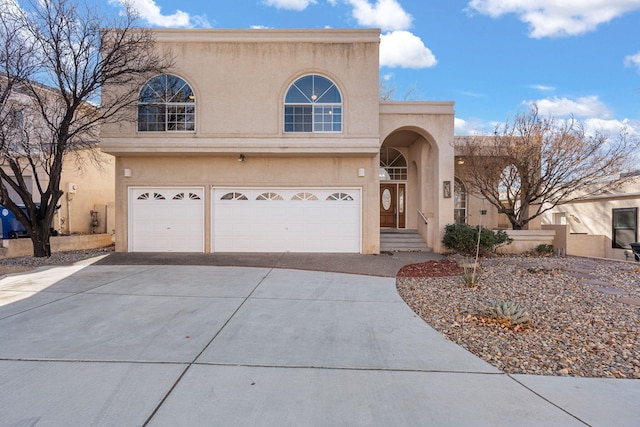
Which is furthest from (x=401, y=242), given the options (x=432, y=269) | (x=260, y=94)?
(x=260, y=94)

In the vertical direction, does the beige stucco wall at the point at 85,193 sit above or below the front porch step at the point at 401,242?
above

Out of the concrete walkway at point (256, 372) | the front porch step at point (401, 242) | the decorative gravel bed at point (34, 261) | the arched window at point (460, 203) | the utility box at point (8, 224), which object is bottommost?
the concrete walkway at point (256, 372)

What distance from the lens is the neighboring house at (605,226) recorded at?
14.0 meters

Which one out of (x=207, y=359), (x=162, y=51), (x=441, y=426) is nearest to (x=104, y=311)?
(x=207, y=359)

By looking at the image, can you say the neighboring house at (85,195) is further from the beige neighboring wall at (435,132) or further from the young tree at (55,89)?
the beige neighboring wall at (435,132)

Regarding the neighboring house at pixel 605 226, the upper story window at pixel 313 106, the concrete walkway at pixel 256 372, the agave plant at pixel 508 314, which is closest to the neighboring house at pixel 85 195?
A: the upper story window at pixel 313 106

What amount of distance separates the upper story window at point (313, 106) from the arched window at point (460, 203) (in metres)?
7.61

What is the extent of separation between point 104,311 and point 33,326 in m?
0.88

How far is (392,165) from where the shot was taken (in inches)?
610

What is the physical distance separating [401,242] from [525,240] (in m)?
4.42

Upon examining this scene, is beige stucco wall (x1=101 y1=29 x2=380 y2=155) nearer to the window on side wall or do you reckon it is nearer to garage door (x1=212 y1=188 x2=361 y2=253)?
garage door (x1=212 y1=188 x2=361 y2=253)

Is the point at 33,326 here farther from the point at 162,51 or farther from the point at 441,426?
the point at 162,51

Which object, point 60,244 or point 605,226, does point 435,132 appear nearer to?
point 605,226

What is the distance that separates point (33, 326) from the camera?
470 cm
